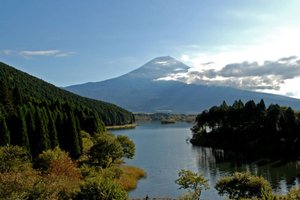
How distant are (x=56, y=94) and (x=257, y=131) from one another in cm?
7748

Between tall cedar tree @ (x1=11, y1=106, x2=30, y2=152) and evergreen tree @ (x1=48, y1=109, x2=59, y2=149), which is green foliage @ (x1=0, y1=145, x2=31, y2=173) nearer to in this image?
tall cedar tree @ (x1=11, y1=106, x2=30, y2=152)

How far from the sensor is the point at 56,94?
10062cm

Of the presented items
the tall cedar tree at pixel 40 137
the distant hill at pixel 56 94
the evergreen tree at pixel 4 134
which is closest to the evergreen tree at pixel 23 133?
the tall cedar tree at pixel 40 137

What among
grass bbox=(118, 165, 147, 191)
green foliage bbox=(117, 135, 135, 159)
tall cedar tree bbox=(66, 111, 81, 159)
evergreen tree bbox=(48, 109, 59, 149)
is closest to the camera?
grass bbox=(118, 165, 147, 191)

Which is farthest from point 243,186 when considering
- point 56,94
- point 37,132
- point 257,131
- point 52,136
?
point 56,94

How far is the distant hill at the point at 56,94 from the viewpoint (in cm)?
8275

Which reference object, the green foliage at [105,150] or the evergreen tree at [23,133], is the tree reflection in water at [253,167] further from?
the evergreen tree at [23,133]

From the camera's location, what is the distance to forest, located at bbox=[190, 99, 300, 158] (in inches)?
1844

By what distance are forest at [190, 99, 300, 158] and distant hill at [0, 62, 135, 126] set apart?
56.8 metres

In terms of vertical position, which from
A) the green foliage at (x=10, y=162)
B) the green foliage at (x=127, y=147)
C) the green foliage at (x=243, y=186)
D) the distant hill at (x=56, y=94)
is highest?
the distant hill at (x=56, y=94)

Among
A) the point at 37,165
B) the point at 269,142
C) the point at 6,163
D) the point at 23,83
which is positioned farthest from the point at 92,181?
the point at 23,83

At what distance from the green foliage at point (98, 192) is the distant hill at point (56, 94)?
72.1m

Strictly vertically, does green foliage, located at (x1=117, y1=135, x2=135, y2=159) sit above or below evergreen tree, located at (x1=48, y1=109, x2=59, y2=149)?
below

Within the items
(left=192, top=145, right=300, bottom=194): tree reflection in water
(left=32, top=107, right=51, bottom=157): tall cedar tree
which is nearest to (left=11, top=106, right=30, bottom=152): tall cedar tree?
(left=32, top=107, right=51, bottom=157): tall cedar tree
